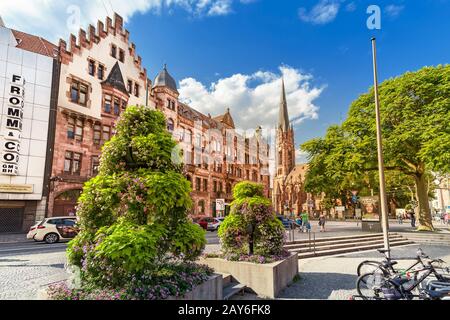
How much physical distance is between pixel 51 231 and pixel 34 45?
19.2 m

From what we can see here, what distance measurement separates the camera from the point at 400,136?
63.2 ft

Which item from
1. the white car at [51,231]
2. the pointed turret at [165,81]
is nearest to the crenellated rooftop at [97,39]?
the pointed turret at [165,81]

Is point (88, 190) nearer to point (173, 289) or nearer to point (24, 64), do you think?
point (173, 289)

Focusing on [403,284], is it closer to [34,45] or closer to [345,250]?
[345,250]

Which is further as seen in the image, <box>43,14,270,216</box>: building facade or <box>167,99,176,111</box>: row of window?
<box>167,99,176,111</box>: row of window

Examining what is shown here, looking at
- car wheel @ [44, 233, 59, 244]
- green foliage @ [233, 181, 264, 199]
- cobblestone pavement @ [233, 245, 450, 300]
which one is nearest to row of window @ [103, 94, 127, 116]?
car wheel @ [44, 233, 59, 244]

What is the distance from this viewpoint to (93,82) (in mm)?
27969

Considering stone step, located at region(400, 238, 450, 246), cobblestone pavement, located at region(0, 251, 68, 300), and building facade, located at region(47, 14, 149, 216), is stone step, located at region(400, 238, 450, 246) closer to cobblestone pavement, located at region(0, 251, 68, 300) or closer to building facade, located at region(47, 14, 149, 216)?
cobblestone pavement, located at region(0, 251, 68, 300)

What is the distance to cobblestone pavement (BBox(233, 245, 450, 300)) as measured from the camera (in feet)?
23.4

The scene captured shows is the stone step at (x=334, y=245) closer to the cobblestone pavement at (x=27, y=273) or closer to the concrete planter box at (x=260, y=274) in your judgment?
the concrete planter box at (x=260, y=274)

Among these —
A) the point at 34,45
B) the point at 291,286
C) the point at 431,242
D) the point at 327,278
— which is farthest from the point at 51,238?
the point at 431,242

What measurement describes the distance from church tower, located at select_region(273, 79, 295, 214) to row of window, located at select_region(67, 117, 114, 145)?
72.5 meters

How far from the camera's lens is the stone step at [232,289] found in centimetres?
656

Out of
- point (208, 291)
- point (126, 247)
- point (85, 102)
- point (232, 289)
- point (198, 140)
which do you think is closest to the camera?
point (126, 247)
